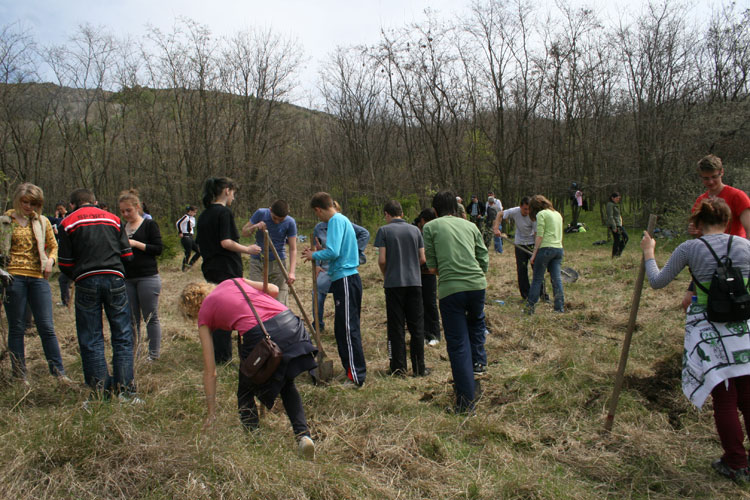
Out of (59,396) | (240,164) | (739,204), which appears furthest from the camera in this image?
(240,164)

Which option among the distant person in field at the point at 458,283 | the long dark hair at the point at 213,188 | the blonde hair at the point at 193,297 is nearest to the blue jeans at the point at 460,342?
the distant person in field at the point at 458,283

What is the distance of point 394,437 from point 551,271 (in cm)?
461

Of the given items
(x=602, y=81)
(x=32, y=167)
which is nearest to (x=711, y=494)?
(x=602, y=81)

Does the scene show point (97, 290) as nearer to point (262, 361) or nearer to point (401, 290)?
point (262, 361)

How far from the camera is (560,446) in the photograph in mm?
3305

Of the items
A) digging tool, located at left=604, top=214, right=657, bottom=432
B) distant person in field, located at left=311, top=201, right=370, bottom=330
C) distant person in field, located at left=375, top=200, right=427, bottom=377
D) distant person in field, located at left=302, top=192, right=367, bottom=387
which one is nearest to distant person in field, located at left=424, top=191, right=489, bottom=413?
distant person in field, located at left=375, top=200, right=427, bottom=377

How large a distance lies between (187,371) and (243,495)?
8.44 ft

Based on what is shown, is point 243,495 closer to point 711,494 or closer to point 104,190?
point 711,494

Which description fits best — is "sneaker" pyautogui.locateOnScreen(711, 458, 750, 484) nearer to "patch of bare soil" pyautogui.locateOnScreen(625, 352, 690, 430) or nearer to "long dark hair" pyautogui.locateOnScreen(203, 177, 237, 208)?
"patch of bare soil" pyautogui.locateOnScreen(625, 352, 690, 430)

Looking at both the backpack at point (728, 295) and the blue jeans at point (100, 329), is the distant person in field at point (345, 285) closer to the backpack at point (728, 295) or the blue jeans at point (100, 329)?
the blue jeans at point (100, 329)

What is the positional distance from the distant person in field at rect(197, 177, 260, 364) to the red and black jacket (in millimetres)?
934

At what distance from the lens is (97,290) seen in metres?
3.72

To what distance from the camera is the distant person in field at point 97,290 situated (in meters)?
3.71

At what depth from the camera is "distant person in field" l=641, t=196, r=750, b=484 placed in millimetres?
2762
